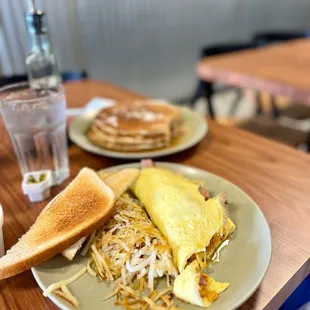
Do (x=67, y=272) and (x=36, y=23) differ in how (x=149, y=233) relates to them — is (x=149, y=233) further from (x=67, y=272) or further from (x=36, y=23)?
(x=36, y=23)

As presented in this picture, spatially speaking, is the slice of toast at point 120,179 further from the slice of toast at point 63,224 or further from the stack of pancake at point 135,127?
the stack of pancake at point 135,127

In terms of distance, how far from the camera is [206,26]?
3824 mm

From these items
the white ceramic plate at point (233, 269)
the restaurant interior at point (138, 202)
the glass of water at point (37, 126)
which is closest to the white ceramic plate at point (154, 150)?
the restaurant interior at point (138, 202)

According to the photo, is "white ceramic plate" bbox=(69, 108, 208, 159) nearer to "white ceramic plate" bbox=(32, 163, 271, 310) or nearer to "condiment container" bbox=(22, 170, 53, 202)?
"condiment container" bbox=(22, 170, 53, 202)

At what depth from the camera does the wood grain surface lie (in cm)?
156

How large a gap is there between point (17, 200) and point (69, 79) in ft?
3.74

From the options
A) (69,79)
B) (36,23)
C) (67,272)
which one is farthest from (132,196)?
(69,79)

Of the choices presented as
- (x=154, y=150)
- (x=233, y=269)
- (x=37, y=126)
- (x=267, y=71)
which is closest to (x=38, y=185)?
(x=37, y=126)

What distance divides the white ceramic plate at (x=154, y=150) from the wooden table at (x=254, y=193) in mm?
29

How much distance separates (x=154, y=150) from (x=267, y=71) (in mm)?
1176

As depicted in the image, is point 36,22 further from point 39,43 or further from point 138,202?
point 138,202

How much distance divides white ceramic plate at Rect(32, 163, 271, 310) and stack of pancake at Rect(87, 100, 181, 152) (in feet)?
1.26

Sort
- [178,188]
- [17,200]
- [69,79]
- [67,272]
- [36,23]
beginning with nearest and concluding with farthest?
[67,272] → [178,188] → [17,200] → [36,23] → [69,79]

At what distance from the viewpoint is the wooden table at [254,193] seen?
51 centimetres
